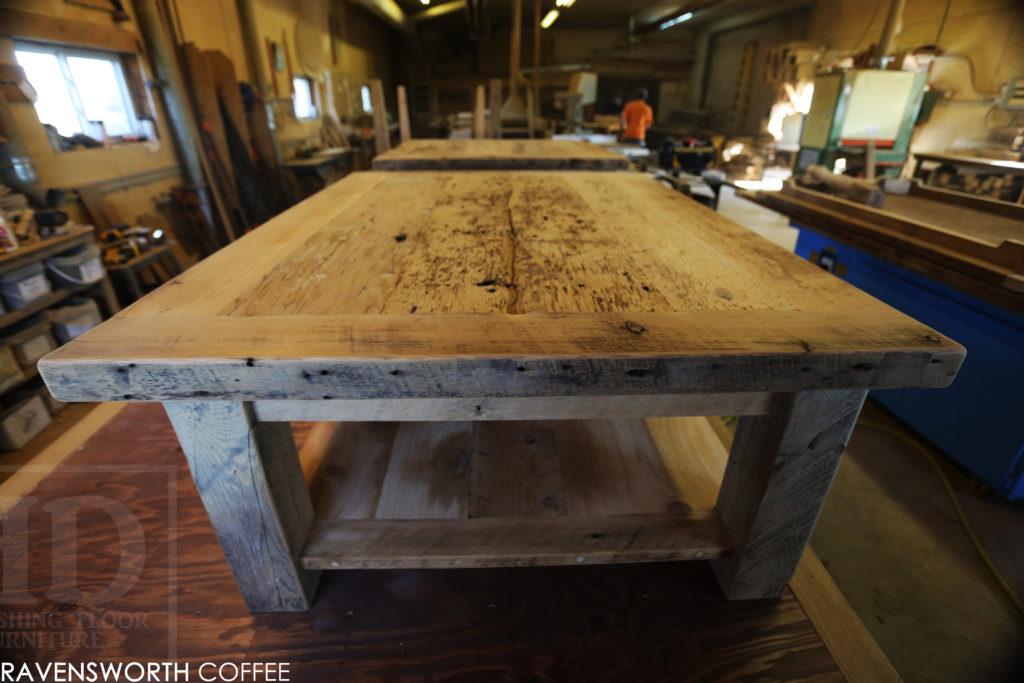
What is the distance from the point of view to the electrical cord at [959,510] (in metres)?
1.58

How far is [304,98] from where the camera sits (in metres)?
Answer: 7.57

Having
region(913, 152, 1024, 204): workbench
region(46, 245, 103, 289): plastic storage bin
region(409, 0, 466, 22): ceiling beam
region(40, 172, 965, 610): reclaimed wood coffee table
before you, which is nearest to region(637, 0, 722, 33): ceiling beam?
region(409, 0, 466, 22): ceiling beam

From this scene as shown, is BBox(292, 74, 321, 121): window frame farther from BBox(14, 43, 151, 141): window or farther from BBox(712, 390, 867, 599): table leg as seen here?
Result: BBox(712, 390, 867, 599): table leg

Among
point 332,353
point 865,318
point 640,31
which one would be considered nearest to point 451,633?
point 332,353

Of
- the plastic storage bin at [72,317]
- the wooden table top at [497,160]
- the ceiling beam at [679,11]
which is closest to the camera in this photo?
the wooden table top at [497,160]

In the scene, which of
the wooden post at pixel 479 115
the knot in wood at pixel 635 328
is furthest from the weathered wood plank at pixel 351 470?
the wooden post at pixel 479 115

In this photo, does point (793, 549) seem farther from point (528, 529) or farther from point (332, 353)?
point (332, 353)

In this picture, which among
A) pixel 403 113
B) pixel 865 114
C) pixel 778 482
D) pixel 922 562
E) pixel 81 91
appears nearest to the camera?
pixel 778 482

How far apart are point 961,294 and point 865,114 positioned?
12.7 feet

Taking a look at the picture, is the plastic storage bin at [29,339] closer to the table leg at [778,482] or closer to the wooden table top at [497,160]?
the wooden table top at [497,160]

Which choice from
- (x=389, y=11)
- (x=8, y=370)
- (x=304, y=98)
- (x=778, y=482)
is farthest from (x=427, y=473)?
(x=389, y=11)

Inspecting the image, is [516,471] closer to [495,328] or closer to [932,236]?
[495,328]

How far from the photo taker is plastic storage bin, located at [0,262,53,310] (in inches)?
90.4

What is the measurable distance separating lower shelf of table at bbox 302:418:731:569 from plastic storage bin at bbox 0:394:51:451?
1899 mm
